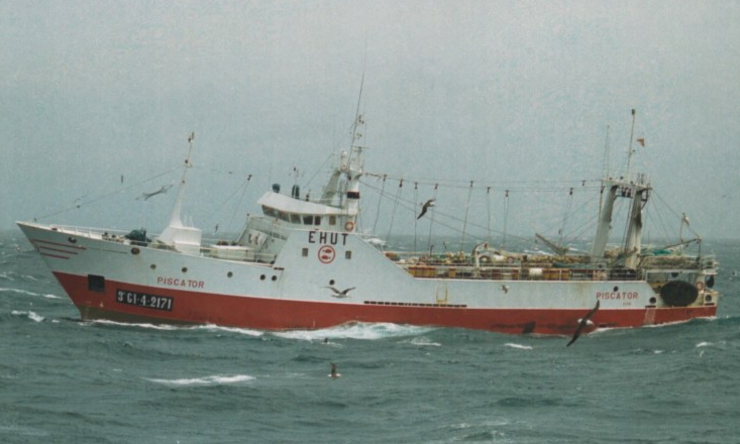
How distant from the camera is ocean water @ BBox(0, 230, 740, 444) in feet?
72.7

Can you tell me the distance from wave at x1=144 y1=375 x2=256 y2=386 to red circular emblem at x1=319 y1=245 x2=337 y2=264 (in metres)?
9.52

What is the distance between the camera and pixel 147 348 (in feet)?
103

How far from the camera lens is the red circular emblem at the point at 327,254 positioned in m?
36.5

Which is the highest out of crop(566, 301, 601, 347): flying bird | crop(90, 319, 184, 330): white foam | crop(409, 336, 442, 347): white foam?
crop(566, 301, 601, 347): flying bird

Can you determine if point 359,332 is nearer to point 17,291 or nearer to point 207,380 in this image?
point 207,380

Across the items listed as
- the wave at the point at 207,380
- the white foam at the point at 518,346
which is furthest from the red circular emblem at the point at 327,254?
the wave at the point at 207,380

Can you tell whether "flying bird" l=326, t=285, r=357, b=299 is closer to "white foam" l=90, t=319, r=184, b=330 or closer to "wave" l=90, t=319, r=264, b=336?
"wave" l=90, t=319, r=264, b=336

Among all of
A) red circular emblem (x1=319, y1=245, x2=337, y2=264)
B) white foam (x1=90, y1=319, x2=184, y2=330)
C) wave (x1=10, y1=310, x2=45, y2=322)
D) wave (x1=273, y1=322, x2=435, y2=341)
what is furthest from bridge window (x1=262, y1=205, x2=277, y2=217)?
wave (x1=10, y1=310, x2=45, y2=322)

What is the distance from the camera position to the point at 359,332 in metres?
36.4

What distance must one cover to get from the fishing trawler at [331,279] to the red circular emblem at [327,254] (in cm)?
4

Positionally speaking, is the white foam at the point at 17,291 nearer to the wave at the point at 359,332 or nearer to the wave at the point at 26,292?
the wave at the point at 26,292

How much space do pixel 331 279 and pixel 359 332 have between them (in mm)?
2337

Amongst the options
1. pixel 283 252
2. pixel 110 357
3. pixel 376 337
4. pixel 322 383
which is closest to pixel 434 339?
pixel 376 337

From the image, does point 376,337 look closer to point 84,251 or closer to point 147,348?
point 147,348
